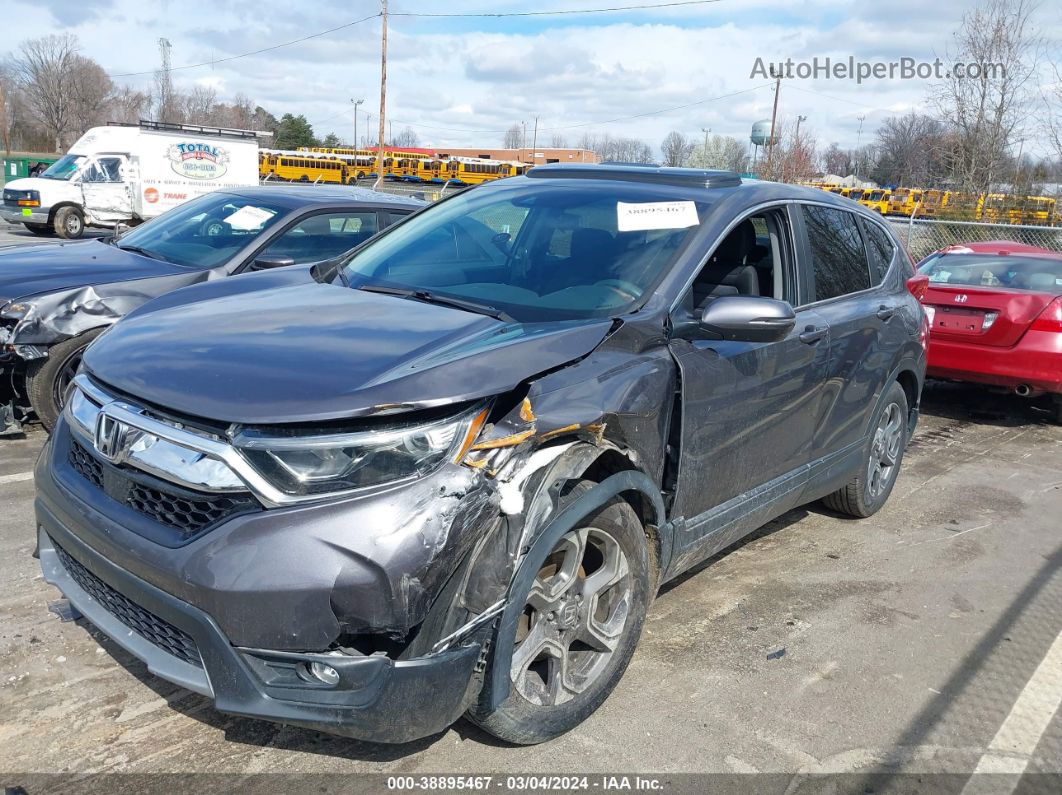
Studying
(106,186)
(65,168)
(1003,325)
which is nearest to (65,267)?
(1003,325)

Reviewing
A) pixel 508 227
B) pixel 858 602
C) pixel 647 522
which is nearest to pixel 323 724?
pixel 647 522

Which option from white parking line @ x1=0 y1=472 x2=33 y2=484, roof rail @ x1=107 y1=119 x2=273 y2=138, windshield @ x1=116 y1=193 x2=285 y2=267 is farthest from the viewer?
roof rail @ x1=107 y1=119 x2=273 y2=138

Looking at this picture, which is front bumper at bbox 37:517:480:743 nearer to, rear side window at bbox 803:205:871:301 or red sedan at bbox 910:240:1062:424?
rear side window at bbox 803:205:871:301

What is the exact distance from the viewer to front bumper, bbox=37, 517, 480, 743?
2.32 metres

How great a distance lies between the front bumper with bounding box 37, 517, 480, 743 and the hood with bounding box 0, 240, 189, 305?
354cm

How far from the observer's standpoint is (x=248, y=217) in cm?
639

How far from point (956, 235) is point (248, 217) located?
14829 millimetres

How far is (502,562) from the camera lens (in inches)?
98.1

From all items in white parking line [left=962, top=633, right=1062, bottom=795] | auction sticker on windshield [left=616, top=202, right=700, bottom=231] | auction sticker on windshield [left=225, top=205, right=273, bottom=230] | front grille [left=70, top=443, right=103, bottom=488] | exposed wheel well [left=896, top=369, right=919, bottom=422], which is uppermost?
auction sticker on windshield [left=616, top=202, right=700, bottom=231]

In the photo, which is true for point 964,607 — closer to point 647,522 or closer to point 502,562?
point 647,522

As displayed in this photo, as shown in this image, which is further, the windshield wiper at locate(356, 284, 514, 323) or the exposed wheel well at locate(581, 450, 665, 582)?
the windshield wiper at locate(356, 284, 514, 323)

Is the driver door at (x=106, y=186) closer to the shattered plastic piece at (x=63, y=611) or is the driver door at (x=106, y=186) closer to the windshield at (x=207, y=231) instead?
the windshield at (x=207, y=231)

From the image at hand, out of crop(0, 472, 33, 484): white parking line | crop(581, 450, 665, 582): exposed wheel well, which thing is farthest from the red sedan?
crop(0, 472, 33, 484): white parking line

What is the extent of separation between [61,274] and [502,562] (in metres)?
4.33
